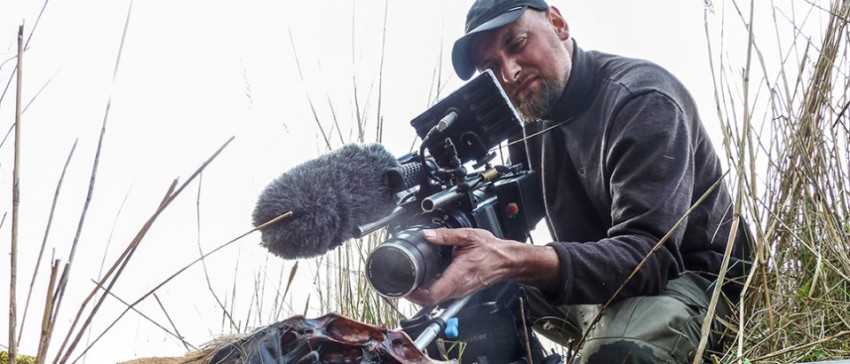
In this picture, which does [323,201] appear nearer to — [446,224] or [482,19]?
[446,224]

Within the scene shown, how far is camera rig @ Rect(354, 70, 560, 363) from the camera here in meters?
1.18

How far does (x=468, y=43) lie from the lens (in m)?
1.97

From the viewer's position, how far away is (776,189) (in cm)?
144

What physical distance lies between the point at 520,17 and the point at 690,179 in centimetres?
67

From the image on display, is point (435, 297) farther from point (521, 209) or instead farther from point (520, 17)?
point (520, 17)

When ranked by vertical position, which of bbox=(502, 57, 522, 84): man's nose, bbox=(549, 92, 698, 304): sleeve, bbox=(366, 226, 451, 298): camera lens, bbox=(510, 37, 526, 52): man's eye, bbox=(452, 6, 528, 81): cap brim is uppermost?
bbox=(452, 6, 528, 81): cap brim

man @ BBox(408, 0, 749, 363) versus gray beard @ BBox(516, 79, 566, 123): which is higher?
gray beard @ BBox(516, 79, 566, 123)

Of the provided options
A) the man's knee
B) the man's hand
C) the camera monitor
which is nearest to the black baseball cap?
the camera monitor

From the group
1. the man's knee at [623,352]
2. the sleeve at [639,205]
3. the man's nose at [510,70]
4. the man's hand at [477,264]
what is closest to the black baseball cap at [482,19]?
the man's nose at [510,70]

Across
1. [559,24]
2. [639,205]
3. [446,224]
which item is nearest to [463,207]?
[446,224]

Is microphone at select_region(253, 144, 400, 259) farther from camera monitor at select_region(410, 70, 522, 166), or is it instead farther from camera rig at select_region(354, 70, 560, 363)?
camera monitor at select_region(410, 70, 522, 166)

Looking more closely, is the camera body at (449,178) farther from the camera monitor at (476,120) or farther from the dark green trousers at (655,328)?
the dark green trousers at (655,328)

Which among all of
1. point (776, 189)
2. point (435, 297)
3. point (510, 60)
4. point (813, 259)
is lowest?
point (813, 259)

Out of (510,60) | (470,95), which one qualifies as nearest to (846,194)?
(470,95)
